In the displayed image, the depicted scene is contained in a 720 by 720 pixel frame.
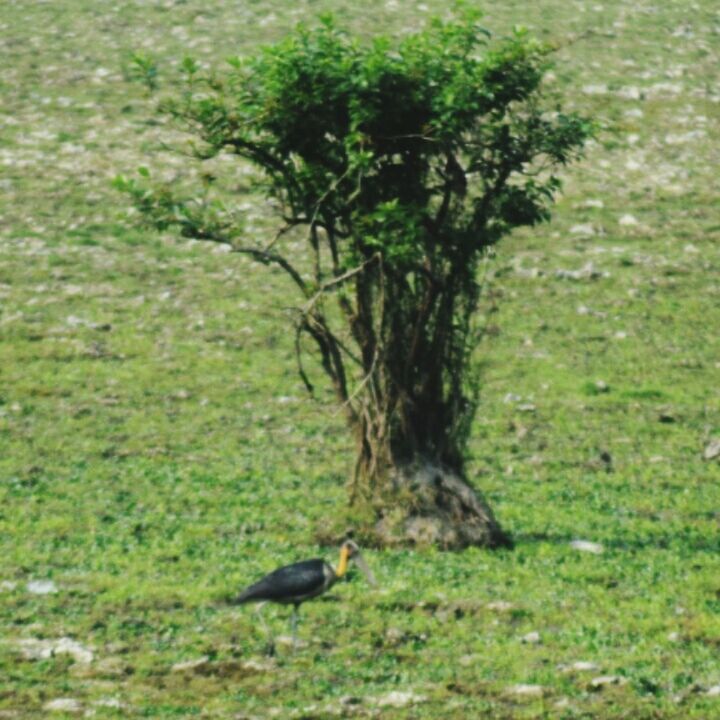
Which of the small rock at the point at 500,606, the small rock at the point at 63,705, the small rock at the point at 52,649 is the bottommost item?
the small rock at the point at 500,606

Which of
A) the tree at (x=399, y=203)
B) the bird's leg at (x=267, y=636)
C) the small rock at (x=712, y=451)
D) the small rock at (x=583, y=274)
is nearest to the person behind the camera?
the bird's leg at (x=267, y=636)

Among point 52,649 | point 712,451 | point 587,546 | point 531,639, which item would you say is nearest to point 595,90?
point 712,451

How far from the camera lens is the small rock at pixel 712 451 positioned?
19.3 meters

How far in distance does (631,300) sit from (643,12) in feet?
52.0

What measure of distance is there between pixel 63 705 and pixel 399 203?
268 inches

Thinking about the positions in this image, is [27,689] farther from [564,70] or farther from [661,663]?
[564,70]

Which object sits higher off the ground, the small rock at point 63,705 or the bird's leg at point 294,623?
the small rock at point 63,705

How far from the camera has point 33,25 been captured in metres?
38.6

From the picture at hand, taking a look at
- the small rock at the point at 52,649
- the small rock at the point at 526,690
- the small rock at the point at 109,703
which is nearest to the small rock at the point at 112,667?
the small rock at the point at 52,649

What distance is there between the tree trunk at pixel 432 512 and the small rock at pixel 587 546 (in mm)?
631

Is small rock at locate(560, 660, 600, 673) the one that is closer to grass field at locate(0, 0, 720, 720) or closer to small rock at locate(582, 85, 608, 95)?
grass field at locate(0, 0, 720, 720)

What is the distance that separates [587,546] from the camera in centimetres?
1543

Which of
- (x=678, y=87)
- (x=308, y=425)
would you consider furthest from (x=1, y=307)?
(x=678, y=87)

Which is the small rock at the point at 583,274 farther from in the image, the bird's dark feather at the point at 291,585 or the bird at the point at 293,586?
the bird's dark feather at the point at 291,585
